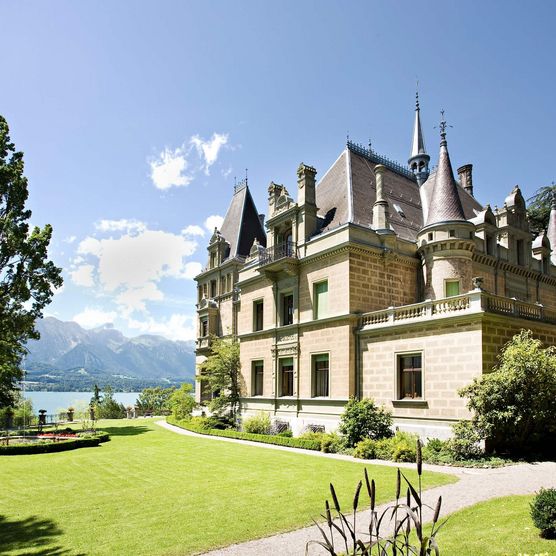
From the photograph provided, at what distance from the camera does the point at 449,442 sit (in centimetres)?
1920

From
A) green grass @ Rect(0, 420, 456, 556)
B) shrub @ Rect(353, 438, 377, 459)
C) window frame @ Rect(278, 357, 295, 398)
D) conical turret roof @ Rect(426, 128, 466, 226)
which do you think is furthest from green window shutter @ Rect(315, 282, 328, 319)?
green grass @ Rect(0, 420, 456, 556)

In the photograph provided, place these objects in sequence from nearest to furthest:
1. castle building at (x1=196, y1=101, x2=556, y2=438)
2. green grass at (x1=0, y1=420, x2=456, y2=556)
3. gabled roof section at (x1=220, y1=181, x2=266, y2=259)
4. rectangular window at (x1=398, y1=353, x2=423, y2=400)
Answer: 1. green grass at (x1=0, y1=420, x2=456, y2=556)
2. castle building at (x1=196, y1=101, x2=556, y2=438)
3. rectangular window at (x1=398, y1=353, x2=423, y2=400)
4. gabled roof section at (x1=220, y1=181, x2=266, y2=259)

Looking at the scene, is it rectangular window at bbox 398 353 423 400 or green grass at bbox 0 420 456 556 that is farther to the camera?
rectangular window at bbox 398 353 423 400

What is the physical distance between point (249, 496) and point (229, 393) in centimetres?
2508

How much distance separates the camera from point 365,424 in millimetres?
22641

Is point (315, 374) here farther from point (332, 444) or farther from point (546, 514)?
point (546, 514)

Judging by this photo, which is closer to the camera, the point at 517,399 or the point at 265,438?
the point at 517,399

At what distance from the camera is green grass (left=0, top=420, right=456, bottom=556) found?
974 cm

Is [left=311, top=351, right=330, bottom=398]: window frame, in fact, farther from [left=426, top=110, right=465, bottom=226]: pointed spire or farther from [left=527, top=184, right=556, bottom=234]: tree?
[left=527, top=184, right=556, bottom=234]: tree

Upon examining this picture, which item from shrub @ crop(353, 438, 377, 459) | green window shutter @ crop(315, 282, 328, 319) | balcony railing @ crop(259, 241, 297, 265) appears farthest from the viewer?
balcony railing @ crop(259, 241, 297, 265)

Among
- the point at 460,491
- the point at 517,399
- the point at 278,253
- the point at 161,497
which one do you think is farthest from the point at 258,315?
the point at 460,491

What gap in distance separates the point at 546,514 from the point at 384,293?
19.4m

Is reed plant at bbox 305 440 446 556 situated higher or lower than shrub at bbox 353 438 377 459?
higher

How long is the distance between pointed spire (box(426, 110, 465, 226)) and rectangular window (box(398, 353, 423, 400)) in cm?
897
